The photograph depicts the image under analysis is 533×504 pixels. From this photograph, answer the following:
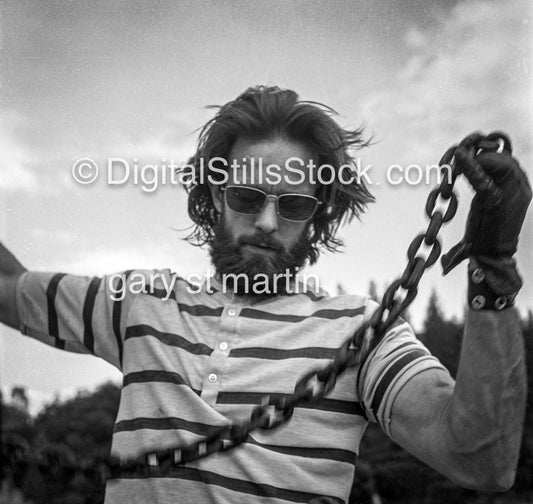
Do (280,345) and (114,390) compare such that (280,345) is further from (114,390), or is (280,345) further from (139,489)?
(114,390)

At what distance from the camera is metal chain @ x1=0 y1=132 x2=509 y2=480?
4.58ft

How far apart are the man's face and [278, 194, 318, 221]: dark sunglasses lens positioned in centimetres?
1

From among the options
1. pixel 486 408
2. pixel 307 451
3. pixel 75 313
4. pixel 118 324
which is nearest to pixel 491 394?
pixel 486 408

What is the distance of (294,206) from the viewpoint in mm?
2209

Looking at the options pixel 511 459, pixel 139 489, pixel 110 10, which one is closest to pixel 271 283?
pixel 139 489

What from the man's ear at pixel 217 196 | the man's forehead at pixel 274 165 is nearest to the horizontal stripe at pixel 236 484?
the man's forehead at pixel 274 165

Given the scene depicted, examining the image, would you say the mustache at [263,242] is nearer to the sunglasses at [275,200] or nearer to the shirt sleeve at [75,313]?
the sunglasses at [275,200]

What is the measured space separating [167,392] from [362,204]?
1206mm

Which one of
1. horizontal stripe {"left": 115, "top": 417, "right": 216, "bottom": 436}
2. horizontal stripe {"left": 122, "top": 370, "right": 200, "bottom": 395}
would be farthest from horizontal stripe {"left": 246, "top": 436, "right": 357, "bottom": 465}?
horizontal stripe {"left": 122, "top": 370, "right": 200, "bottom": 395}

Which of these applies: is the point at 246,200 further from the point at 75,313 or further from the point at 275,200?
the point at 75,313

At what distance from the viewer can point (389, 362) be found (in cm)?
181

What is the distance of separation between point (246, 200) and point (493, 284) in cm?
94

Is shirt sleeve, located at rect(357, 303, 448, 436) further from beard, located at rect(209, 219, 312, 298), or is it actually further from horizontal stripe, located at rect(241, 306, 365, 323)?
beard, located at rect(209, 219, 312, 298)

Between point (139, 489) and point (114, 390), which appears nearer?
point (139, 489)
